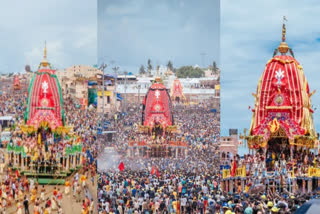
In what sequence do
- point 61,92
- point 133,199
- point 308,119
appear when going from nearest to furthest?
point 133,199, point 61,92, point 308,119

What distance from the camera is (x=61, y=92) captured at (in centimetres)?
1653

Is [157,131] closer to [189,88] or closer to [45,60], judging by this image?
[189,88]

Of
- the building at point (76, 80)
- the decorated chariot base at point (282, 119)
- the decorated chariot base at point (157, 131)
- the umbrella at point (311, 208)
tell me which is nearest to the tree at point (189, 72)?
the decorated chariot base at point (157, 131)

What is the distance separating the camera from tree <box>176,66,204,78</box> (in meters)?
14.3

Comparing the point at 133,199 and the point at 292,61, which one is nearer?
the point at 133,199

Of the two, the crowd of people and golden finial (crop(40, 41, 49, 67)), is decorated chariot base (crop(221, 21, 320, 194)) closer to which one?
the crowd of people

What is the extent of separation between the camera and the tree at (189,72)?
47.0 ft

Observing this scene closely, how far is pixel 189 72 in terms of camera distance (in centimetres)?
1465

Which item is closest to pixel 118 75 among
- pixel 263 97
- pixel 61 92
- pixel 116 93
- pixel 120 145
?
pixel 116 93

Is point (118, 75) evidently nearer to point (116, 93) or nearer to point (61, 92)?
point (116, 93)

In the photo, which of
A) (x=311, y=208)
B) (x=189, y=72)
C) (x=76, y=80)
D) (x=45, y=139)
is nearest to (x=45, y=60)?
(x=76, y=80)

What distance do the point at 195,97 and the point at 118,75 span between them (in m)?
1.84

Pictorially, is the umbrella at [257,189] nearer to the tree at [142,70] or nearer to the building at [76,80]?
the tree at [142,70]

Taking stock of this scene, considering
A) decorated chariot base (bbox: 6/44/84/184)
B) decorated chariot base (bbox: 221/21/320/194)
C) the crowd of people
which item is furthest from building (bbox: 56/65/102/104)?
decorated chariot base (bbox: 221/21/320/194)
